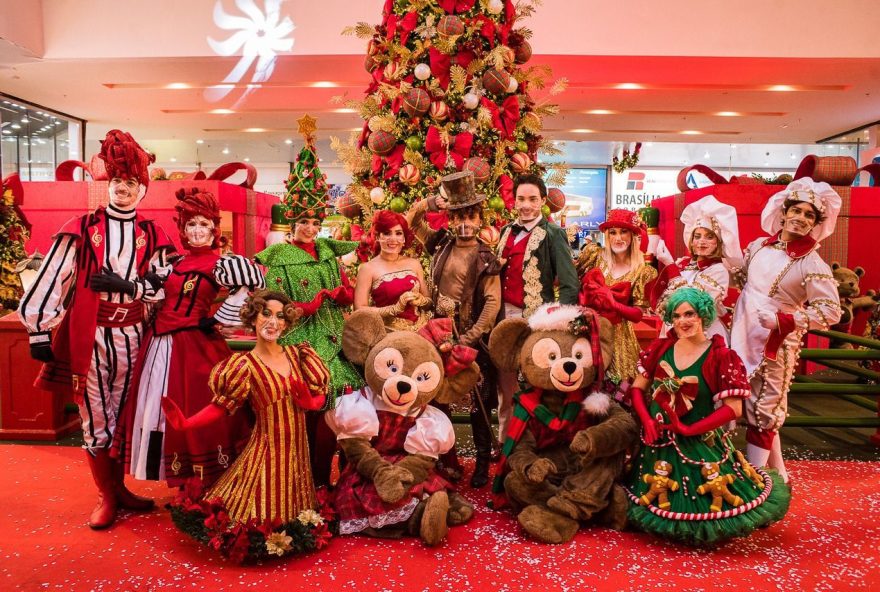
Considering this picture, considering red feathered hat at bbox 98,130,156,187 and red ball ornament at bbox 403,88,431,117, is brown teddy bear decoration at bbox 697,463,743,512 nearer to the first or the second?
red ball ornament at bbox 403,88,431,117

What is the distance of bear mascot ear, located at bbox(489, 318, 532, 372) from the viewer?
123 inches

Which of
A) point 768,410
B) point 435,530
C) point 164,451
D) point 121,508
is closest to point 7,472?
point 121,508

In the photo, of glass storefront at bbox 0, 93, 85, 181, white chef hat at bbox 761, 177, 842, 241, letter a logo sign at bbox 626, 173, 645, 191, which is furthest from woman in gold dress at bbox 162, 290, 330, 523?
letter a logo sign at bbox 626, 173, 645, 191

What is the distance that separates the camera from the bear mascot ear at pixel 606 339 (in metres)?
3.03

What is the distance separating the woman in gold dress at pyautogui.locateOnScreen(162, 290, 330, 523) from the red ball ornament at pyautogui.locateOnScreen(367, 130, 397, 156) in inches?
72.1

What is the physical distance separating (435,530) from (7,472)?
266 cm

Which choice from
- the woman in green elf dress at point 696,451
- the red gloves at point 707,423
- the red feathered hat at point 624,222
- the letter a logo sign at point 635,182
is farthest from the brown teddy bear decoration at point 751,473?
the letter a logo sign at point 635,182

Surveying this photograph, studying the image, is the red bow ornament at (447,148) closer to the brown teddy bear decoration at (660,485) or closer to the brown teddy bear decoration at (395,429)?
the brown teddy bear decoration at (395,429)

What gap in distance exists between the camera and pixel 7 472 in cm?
370

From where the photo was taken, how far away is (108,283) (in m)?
2.79

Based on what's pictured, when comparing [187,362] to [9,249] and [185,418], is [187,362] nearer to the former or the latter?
[185,418]

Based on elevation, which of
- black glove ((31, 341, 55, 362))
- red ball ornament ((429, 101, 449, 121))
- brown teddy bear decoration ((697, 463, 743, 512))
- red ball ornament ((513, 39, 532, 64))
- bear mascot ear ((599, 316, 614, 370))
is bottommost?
brown teddy bear decoration ((697, 463, 743, 512))

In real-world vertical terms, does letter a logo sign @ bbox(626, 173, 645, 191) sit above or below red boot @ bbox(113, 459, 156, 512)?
above

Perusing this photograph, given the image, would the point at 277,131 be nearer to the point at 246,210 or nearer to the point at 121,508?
the point at 246,210
